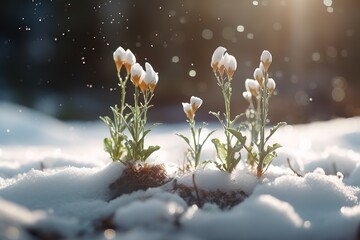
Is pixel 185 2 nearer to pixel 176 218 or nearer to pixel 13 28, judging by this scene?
pixel 13 28

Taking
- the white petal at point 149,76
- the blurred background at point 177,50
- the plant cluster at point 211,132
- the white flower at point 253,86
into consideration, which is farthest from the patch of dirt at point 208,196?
the blurred background at point 177,50

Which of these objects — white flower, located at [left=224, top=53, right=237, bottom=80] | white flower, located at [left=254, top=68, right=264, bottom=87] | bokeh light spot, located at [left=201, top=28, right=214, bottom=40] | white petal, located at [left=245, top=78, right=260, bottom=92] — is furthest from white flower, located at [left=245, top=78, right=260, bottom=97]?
bokeh light spot, located at [left=201, top=28, right=214, bottom=40]

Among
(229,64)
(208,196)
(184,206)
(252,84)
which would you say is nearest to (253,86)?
(252,84)

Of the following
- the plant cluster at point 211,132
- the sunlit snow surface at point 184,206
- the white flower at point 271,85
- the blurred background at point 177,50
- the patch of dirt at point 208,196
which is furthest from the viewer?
the blurred background at point 177,50

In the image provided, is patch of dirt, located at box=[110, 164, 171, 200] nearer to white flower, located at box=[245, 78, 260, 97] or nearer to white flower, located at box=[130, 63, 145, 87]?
white flower, located at box=[130, 63, 145, 87]

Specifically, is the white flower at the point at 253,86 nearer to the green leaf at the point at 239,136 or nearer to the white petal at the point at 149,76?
the green leaf at the point at 239,136

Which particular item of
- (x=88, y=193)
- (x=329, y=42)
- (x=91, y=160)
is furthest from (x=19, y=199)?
(x=329, y=42)

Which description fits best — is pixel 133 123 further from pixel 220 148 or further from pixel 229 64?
pixel 229 64
